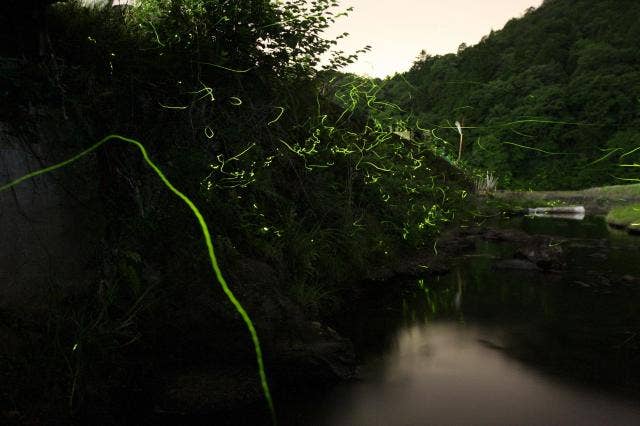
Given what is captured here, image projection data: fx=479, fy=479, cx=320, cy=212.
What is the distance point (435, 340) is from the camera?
4355mm

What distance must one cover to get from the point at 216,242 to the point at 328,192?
236cm

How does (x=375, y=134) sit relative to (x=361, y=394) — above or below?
above

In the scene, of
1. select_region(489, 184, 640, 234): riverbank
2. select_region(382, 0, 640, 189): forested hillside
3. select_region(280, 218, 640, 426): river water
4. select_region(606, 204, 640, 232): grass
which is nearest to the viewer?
select_region(280, 218, 640, 426): river water

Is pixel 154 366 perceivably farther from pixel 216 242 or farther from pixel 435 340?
pixel 435 340

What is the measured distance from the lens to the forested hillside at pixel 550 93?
3014 centimetres

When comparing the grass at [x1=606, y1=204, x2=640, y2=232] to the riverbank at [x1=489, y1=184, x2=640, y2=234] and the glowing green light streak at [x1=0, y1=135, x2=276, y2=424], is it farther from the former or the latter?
the glowing green light streak at [x1=0, y1=135, x2=276, y2=424]

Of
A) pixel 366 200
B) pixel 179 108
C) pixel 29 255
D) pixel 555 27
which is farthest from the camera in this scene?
pixel 555 27

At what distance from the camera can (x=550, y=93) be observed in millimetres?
34875

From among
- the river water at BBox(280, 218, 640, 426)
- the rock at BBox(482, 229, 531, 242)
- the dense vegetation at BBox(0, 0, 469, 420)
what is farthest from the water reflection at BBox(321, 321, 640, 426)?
the rock at BBox(482, 229, 531, 242)

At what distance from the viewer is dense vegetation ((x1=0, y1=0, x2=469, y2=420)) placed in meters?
2.85

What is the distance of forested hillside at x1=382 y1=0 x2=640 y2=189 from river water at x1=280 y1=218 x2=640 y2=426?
74.8 ft

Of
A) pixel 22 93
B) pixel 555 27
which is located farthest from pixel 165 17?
pixel 555 27

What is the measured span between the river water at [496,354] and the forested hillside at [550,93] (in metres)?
22.8

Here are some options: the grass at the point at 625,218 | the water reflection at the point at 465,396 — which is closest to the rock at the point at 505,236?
the grass at the point at 625,218
